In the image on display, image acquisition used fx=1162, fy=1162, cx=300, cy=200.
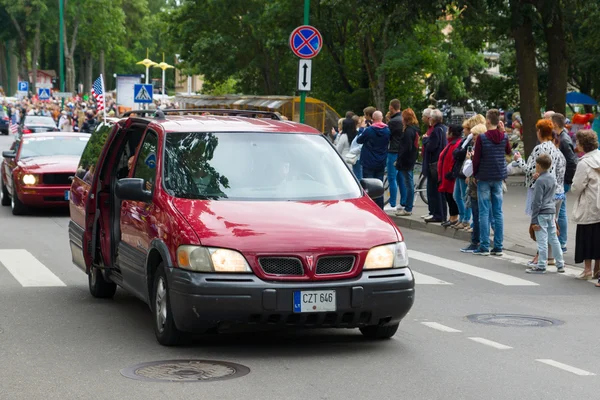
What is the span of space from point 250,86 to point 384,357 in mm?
44244

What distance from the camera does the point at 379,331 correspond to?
338 inches

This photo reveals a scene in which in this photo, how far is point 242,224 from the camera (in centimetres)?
790

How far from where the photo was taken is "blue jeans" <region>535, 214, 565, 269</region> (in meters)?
13.6

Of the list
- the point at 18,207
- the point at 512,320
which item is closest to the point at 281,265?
the point at 512,320

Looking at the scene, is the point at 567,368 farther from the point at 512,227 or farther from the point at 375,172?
the point at 375,172

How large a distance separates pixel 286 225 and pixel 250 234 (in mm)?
289

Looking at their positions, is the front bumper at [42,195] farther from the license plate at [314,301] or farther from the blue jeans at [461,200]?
the license plate at [314,301]

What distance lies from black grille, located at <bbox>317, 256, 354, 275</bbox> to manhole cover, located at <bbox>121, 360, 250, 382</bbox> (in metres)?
0.84

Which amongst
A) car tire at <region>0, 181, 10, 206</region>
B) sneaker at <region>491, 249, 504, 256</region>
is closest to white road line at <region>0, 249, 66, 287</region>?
sneaker at <region>491, 249, 504, 256</region>

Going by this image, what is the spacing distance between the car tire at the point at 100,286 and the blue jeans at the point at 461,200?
7258 mm

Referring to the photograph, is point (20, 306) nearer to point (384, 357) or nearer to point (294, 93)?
point (384, 357)

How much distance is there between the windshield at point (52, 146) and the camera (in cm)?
2106

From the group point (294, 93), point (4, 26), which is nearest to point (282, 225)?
point (294, 93)

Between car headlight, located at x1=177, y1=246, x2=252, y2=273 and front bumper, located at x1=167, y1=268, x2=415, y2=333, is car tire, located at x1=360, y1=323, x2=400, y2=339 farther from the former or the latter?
car headlight, located at x1=177, y1=246, x2=252, y2=273
